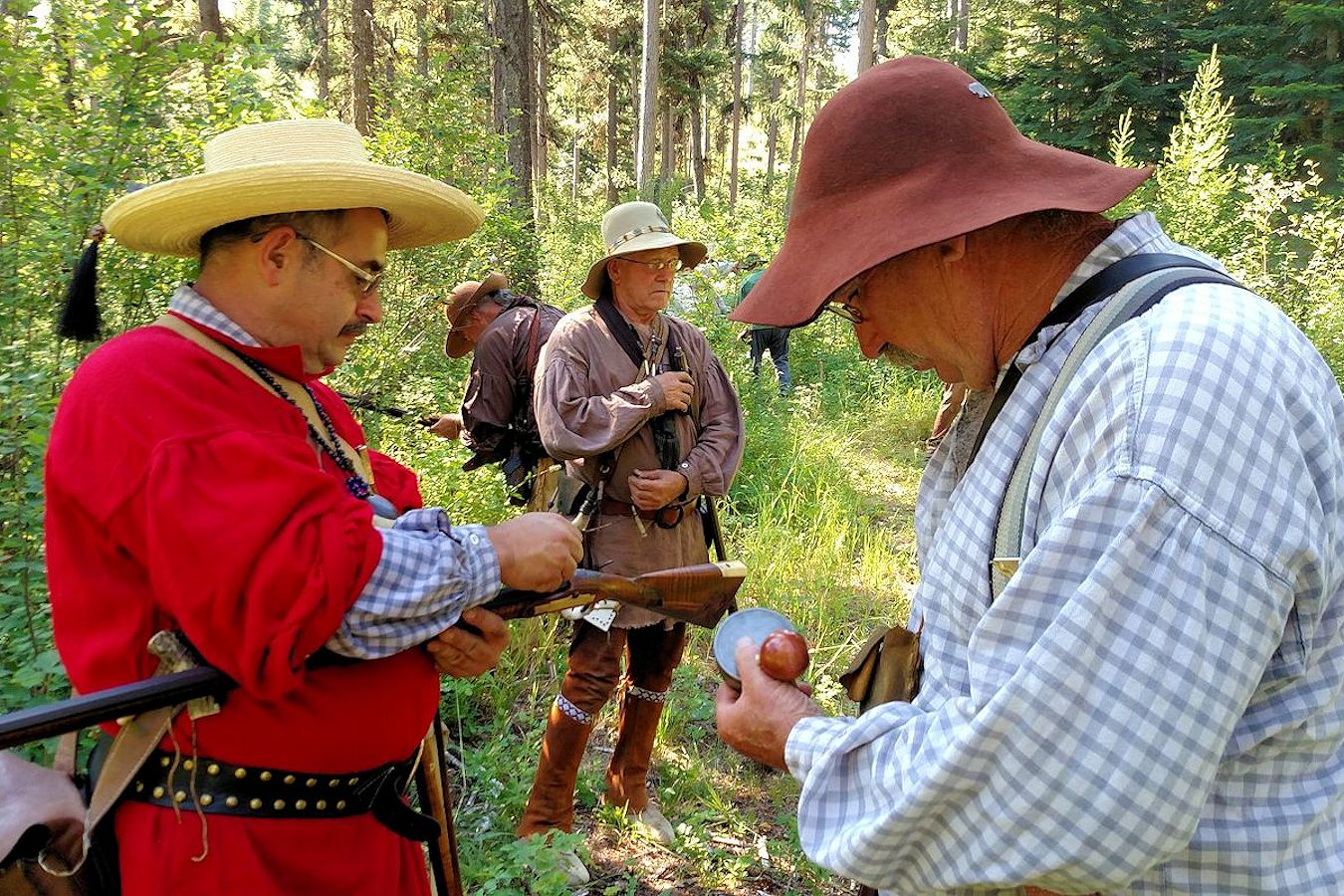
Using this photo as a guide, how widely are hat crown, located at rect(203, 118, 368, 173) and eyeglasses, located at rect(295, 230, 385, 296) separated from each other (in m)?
0.16

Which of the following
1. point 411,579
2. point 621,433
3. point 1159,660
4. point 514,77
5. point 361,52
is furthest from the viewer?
point 361,52

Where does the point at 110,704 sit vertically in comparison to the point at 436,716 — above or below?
above

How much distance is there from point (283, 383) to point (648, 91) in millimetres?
15971

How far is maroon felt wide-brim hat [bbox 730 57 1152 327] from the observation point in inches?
51.4

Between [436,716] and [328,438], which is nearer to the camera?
[328,438]

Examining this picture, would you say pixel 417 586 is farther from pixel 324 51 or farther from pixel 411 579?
pixel 324 51

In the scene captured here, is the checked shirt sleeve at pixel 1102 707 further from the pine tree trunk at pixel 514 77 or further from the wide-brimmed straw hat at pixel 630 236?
the pine tree trunk at pixel 514 77

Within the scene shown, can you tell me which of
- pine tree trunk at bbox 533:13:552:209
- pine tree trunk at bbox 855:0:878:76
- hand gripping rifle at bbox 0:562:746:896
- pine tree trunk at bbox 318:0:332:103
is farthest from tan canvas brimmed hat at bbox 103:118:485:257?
pine tree trunk at bbox 533:13:552:209

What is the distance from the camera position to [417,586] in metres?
1.67

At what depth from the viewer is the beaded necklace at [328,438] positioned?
1.78m

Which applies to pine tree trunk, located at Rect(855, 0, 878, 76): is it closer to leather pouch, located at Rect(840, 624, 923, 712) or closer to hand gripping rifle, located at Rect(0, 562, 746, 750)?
hand gripping rifle, located at Rect(0, 562, 746, 750)

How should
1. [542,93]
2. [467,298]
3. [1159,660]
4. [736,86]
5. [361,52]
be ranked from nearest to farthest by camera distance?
[1159,660] < [467,298] < [361,52] < [542,93] < [736,86]

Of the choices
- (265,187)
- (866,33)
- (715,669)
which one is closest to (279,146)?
(265,187)

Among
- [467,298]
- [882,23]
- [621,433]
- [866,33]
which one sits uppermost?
[882,23]
